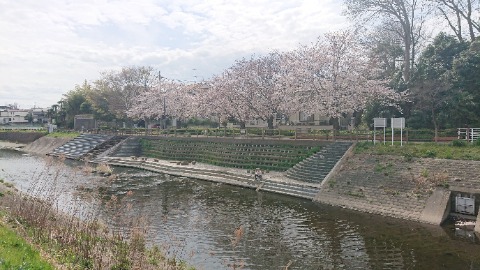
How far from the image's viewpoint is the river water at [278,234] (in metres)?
14.4

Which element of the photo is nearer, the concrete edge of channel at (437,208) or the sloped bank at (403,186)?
the concrete edge of channel at (437,208)

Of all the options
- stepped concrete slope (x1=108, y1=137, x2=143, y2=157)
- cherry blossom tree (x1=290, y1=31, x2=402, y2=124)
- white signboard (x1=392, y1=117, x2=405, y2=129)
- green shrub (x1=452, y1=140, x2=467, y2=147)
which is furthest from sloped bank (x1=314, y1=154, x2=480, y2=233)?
stepped concrete slope (x1=108, y1=137, x2=143, y2=157)

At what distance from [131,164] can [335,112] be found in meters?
24.3

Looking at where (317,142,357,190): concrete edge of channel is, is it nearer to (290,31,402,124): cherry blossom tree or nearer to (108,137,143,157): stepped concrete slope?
(290,31,402,124): cherry blossom tree

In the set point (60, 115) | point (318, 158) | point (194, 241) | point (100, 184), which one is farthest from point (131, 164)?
point (60, 115)

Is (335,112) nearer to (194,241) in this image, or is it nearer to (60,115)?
(194,241)

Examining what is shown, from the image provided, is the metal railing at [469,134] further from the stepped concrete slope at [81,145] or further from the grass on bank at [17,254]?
the stepped concrete slope at [81,145]

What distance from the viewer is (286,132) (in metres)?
39.2

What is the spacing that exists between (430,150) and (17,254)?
75.8 feet

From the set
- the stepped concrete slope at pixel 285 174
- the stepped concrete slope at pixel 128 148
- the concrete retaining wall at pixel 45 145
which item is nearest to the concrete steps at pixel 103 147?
the stepped concrete slope at pixel 128 148

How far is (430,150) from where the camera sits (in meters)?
24.5

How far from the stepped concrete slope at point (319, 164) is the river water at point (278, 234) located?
320 cm

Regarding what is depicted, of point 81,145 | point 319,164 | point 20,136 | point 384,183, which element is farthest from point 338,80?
point 20,136

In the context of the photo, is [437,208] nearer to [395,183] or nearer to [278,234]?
[395,183]
